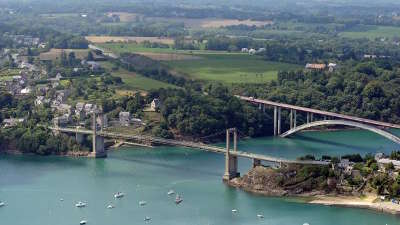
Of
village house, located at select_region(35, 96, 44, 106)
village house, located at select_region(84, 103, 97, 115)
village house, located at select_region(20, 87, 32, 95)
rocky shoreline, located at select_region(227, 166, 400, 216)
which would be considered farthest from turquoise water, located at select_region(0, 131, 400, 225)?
village house, located at select_region(20, 87, 32, 95)

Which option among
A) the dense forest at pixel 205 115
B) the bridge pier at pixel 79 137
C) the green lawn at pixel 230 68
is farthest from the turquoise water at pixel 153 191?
the green lawn at pixel 230 68

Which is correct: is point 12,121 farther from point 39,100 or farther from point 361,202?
point 361,202

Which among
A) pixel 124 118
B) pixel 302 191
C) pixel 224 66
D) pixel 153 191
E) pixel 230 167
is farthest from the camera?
pixel 224 66

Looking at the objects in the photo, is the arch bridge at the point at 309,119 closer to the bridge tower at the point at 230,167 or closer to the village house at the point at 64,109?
the bridge tower at the point at 230,167

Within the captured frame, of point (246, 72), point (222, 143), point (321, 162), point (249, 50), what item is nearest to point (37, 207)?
point (321, 162)

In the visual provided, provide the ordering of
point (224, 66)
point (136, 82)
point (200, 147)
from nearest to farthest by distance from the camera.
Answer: point (200, 147) → point (136, 82) → point (224, 66)

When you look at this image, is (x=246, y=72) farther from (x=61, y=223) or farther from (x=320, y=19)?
(x=320, y=19)

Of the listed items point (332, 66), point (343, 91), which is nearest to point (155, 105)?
point (343, 91)
